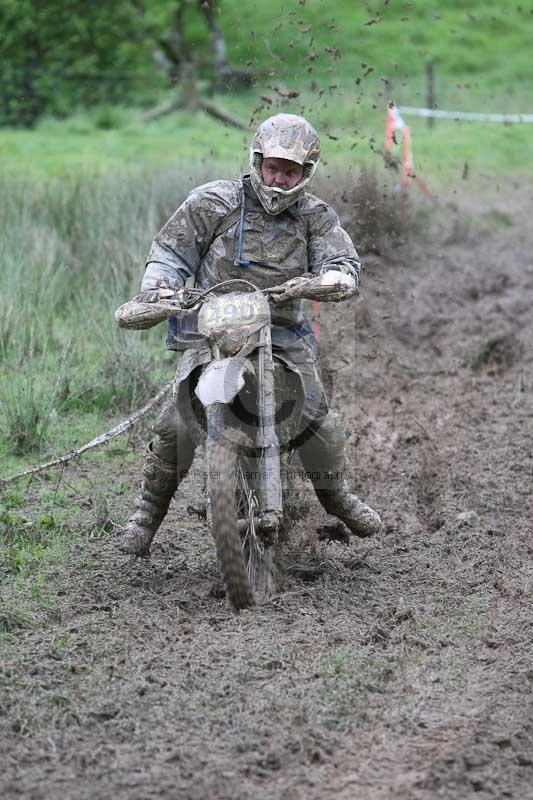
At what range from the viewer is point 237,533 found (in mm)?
4844

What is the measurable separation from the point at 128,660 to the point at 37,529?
6.28 feet

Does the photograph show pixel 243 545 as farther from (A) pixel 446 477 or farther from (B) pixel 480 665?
(A) pixel 446 477

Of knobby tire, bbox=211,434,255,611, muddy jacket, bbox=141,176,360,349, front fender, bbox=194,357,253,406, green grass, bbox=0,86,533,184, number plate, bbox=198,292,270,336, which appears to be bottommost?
green grass, bbox=0,86,533,184

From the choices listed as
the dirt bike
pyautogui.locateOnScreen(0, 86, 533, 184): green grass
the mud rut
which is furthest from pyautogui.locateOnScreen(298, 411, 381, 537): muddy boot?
pyautogui.locateOnScreen(0, 86, 533, 184): green grass

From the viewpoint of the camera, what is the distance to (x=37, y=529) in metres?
6.44

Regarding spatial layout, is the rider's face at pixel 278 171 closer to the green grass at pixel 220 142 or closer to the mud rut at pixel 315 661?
the mud rut at pixel 315 661

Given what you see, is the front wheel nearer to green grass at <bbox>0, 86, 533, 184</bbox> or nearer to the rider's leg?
the rider's leg

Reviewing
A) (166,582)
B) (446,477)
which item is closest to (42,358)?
(446,477)

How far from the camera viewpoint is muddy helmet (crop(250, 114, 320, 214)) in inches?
209

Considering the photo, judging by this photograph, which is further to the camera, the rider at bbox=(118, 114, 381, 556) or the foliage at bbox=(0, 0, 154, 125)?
the foliage at bbox=(0, 0, 154, 125)

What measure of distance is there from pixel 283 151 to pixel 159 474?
1.52 m

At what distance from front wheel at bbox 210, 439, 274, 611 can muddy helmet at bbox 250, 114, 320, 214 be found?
1.09 metres

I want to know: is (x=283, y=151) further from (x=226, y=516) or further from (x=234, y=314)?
(x=226, y=516)

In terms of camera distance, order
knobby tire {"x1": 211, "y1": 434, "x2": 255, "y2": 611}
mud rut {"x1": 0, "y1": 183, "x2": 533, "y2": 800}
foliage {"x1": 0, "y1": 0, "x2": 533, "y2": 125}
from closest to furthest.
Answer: mud rut {"x1": 0, "y1": 183, "x2": 533, "y2": 800}
knobby tire {"x1": 211, "y1": 434, "x2": 255, "y2": 611}
foliage {"x1": 0, "y1": 0, "x2": 533, "y2": 125}
